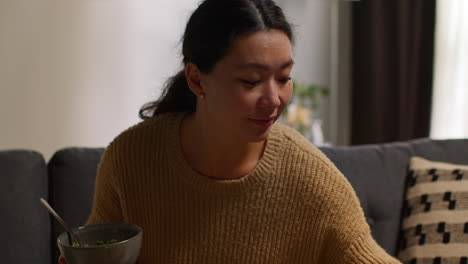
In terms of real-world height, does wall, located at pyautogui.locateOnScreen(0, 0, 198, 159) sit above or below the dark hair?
below

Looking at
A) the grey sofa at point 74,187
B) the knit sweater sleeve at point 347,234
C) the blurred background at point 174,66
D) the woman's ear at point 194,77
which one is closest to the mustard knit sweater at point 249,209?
the knit sweater sleeve at point 347,234

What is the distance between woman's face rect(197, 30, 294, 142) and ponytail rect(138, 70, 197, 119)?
0.26 meters

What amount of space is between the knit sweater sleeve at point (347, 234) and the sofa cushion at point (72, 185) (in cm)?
74

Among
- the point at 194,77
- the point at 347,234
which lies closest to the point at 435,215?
the point at 347,234

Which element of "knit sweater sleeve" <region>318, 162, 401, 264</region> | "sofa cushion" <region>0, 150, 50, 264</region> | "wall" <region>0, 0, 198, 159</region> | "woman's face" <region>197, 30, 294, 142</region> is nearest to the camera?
"woman's face" <region>197, 30, 294, 142</region>

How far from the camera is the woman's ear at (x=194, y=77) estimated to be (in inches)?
42.5

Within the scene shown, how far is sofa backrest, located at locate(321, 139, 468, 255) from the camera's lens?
161cm

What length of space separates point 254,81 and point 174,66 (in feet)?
6.84

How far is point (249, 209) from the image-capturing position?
1199mm

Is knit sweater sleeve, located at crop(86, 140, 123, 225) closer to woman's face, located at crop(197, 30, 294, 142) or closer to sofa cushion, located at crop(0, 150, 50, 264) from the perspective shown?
sofa cushion, located at crop(0, 150, 50, 264)

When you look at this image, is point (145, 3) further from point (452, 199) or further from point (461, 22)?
point (452, 199)

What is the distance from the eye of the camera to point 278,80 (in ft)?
3.34

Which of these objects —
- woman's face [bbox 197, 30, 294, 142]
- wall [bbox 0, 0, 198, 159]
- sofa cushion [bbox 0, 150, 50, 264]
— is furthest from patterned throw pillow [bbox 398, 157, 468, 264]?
wall [bbox 0, 0, 198, 159]

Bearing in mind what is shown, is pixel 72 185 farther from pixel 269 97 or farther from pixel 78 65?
pixel 78 65
